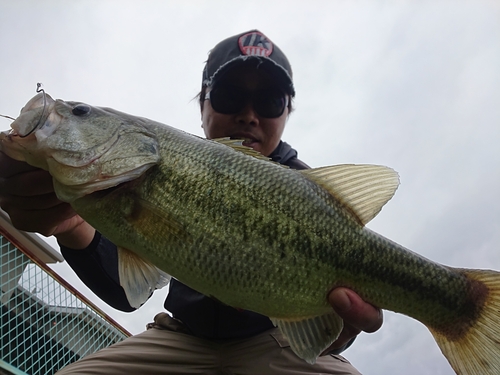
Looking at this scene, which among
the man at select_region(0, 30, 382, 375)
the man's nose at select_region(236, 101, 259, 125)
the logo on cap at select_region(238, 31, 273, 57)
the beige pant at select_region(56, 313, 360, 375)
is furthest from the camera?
the logo on cap at select_region(238, 31, 273, 57)

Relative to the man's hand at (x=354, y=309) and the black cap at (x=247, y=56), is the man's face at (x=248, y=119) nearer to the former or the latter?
the black cap at (x=247, y=56)

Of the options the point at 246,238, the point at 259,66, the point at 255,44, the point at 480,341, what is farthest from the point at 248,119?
the point at 480,341

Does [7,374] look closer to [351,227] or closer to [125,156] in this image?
[125,156]

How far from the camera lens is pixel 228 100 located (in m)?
3.19

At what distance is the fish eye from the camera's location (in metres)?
1.81

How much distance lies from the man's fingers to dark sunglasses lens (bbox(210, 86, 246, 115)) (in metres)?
2.02

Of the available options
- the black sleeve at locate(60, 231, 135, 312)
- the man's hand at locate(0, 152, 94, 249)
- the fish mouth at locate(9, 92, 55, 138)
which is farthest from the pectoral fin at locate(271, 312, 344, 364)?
the black sleeve at locate(60, 231, 135, 312)

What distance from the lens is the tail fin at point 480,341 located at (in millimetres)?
1612

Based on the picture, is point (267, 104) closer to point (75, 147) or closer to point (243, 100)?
point (243, 100)

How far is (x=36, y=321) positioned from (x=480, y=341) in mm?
4173

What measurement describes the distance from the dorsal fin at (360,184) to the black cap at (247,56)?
1.68 m

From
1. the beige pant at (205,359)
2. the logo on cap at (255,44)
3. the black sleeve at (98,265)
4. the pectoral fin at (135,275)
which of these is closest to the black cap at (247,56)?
the logo on cap at (255,44)

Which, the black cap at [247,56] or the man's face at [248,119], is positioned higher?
the black cap at [247,56]

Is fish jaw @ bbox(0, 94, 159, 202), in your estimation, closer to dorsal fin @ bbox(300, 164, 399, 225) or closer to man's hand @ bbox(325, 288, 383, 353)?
dorsal fin @ bbox(300, 164, 399, 225)
